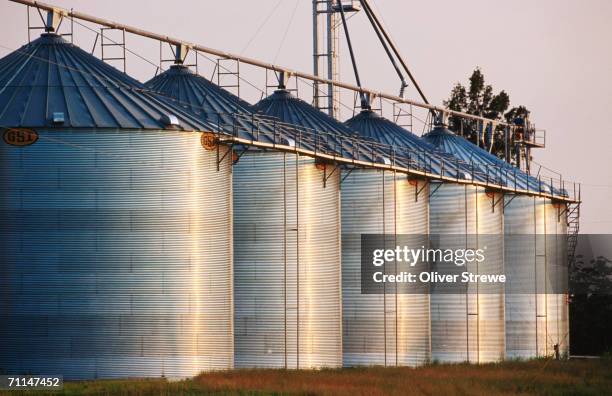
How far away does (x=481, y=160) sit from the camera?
97.5 meters

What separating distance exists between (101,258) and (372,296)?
20.9m

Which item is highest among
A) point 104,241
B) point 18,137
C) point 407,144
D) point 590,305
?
point 407,144

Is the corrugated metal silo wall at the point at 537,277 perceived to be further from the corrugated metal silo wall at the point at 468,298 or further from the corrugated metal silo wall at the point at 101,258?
the corrugated metal silo wall at the point at 101,258

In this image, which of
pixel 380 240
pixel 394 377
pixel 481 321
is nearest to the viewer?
pixel 394 377

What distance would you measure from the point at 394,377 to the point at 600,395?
878 cm

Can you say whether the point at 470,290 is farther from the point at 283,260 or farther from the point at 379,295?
the point at 283,260

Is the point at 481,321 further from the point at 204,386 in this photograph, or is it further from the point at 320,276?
the point at 204,386

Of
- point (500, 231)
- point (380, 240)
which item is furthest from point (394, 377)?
point (500, 231)

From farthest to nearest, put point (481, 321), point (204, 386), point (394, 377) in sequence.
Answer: point (481, 321)
point (394, 377)
point (204, 386)

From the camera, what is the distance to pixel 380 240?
73.5 metres

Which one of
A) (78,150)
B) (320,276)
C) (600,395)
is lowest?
(600,395)

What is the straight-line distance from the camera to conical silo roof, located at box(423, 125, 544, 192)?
91.9 meters

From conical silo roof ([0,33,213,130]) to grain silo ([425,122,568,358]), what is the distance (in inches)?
1201

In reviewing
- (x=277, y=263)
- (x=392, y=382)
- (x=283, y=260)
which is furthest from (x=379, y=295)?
(x=392, y=382)
